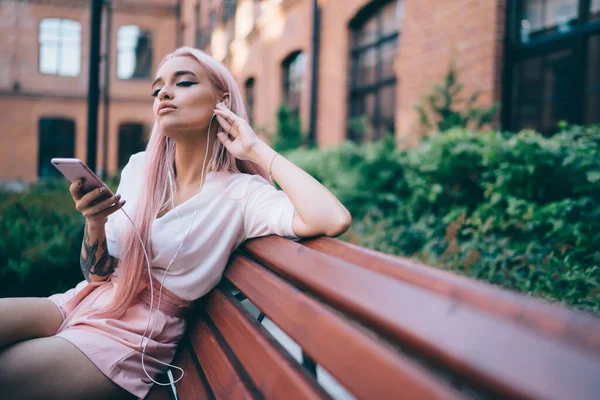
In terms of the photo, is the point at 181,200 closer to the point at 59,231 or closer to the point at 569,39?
the point at 59,231

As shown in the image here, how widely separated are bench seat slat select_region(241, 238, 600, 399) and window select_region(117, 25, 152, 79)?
2526 centimetres

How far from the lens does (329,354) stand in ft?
2.47

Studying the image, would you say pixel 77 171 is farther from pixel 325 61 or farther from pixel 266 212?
pixel 325 61

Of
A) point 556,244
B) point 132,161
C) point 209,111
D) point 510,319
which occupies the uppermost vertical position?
point 209,111

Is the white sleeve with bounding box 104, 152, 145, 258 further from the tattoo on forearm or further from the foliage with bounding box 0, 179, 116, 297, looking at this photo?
the foliage with bounding box 0, 179, 116, 297

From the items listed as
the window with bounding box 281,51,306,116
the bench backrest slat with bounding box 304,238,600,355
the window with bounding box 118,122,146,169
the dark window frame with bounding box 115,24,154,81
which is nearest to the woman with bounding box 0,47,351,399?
the bench backrest slat with bounding box 304,238,600,355

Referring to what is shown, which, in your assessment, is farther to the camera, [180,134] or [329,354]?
[180,134]

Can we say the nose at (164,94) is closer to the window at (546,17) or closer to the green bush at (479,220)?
the green bush at (479,220)

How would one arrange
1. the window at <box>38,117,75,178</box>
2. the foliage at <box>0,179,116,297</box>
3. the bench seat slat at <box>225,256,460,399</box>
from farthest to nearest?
the window at <box>38,117,75,178</box>
the foliage at <box>0,179,116,297</box>
the bench seat slat at <box>225,256,460,399</box>

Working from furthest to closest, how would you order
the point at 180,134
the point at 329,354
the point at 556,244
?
1. the point at 556,244
2. the point at 180,134
3. the point at 329,354

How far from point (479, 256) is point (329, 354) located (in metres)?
2.33

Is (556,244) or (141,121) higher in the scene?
(141,121)

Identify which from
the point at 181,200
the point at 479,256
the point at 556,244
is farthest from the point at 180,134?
the point at 556,244

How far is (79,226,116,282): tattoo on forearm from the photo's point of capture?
162 centimetres
